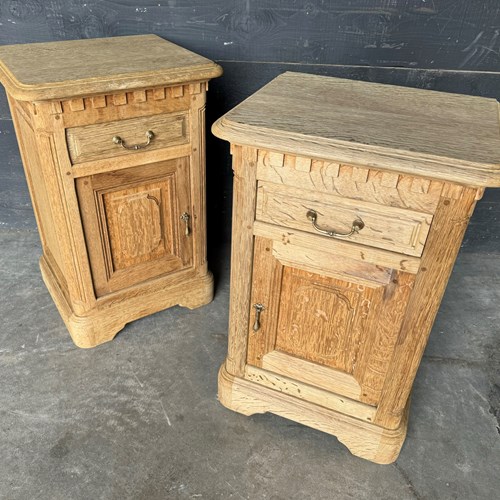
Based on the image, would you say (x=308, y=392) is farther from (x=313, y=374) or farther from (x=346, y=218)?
(x=346, y=218)

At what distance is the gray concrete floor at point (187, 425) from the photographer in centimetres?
137

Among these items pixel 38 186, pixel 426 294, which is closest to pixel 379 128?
pixel 426 294

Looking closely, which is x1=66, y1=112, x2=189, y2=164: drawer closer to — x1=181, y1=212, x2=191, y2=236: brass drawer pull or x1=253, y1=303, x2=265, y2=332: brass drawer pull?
x1=181, y1=212, x2=191, y2=236: brass drawer pull

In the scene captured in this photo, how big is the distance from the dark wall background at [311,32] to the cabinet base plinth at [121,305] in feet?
2.82

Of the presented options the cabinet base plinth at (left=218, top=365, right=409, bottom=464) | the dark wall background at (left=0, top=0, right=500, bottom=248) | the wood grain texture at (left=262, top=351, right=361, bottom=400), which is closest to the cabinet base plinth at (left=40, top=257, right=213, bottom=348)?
the cabinet base plinth at (left=218, top=365, right=409, bottom=464)

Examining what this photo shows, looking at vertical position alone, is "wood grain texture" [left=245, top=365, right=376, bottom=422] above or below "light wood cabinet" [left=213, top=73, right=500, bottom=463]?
below

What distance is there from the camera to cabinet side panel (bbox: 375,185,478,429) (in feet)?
3.34

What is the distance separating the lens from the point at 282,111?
116 cm

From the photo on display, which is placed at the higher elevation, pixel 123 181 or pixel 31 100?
pixel 31 100

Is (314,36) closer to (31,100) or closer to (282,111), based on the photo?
(282,111)

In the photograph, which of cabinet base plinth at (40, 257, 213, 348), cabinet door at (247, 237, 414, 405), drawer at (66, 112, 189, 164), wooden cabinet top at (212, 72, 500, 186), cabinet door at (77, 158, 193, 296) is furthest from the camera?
cabinet base plinth at (40, 257, 213, 348)

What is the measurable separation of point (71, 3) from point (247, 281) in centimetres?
137

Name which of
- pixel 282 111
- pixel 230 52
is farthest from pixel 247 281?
pixel 230 52

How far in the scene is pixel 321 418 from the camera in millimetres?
1429
